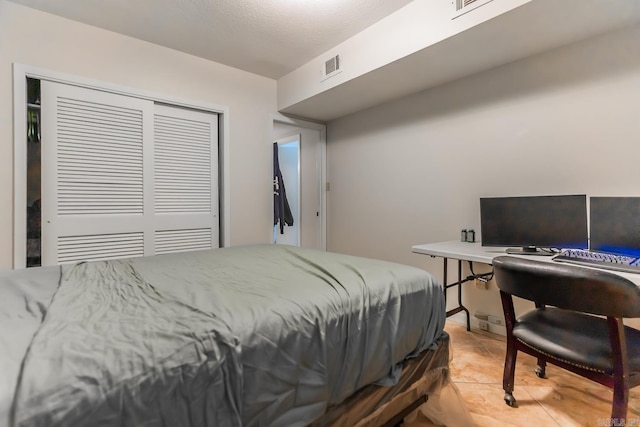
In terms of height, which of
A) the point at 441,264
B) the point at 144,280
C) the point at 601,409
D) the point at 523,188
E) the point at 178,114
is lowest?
the point at 601,409

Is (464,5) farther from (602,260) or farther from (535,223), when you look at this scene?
(602,260)

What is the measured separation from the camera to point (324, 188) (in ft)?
13.4

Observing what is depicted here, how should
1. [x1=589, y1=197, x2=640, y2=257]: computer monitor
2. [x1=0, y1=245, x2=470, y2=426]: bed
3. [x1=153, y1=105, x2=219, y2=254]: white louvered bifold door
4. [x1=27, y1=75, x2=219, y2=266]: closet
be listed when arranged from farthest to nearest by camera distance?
[x1=153, y1=105, x2=219, y2=254]: white louvered bifold door → [x1=27, y1=75, x2=219, y2=266]: closet → [x1=589, y1=197, x2=640, y2=257]: computer monitor → [x1=0, y1=245, x2=470, y2=426]: bed

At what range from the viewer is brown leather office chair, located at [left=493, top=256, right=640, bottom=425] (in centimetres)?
116

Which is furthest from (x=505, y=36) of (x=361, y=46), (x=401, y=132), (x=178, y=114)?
(x=178, y=114)

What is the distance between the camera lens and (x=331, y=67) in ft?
9.23

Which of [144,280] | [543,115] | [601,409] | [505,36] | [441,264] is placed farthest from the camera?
[441,264]

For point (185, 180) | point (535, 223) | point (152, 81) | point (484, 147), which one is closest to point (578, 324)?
point (535, 223)

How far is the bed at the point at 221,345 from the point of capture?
62cm

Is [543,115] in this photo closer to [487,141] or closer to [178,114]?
[487,141]

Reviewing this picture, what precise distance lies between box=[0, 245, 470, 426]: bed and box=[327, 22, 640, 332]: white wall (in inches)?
60.1

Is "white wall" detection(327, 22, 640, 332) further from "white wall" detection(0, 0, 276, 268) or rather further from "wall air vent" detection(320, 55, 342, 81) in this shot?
"white wall" detection(0, 0, 276, 268)

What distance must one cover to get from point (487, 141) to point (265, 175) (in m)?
2.24

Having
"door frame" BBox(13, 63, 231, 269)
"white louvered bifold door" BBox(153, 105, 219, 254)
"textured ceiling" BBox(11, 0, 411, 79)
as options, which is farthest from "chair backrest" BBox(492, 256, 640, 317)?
"door frame" BBox(13, 63, 231, 269)
